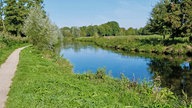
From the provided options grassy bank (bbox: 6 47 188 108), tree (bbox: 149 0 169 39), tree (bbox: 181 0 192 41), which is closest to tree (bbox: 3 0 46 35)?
tree (bbox: 149 0 169 39)

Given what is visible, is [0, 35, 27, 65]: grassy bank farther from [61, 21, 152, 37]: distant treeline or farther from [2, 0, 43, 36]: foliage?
[61, 21, 152, 37]: distant treeline

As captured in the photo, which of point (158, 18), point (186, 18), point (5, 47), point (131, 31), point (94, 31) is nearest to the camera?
point (5, 47)

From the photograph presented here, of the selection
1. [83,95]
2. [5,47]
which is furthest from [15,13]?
[83,95]

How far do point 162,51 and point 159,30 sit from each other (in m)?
9.30

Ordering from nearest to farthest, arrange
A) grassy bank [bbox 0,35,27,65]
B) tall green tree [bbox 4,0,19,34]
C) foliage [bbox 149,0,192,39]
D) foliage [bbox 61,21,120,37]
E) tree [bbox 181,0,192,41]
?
grassy bank [bbox 0,35,27,65]
tree [bbox 181,0,192,41]
foliage [bbox 149,0,192,39]
tall green tree [bbox 4,0,19,34]
foliage [bbox 61,21,120,37]

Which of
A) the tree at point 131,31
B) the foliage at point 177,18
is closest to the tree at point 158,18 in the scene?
the foliage at point 177,18

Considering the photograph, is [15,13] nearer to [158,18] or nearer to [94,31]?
[158,18]

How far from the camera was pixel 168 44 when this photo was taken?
59625 millimetres

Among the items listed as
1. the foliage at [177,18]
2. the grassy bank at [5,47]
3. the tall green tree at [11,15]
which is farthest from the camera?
the tall green tree at [11,15]

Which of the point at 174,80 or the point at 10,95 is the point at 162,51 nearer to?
the point at 174,80

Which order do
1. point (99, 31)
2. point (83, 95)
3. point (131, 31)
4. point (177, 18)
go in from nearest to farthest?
point (83, 95) < point (177, 18) < point (131, 31) < point (99, 31)

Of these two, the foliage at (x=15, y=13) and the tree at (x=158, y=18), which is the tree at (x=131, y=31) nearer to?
the foliage at (x=15, y=13)

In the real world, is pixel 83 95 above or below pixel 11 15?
below

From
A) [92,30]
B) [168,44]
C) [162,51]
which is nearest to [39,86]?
[162,51]
